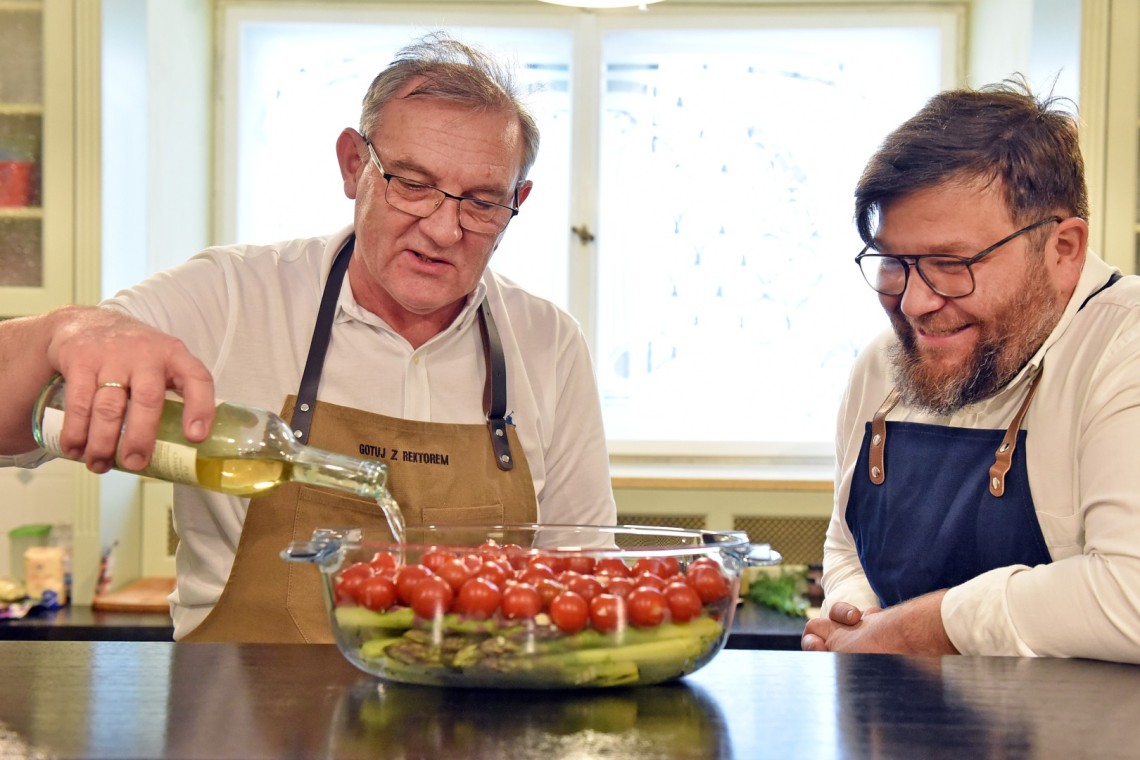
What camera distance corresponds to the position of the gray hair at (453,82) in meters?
1.77

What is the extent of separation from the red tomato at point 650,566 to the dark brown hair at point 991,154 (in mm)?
817

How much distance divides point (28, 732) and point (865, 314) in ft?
10.8

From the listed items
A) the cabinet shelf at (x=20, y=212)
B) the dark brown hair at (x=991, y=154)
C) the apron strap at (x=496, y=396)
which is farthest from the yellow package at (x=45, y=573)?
the dark brown hair at (x=991, y=154)

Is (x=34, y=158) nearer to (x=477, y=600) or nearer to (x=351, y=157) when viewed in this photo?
(x=351, y=157)

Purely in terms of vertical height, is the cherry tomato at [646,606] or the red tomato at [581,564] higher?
the red tomato at [581,564]

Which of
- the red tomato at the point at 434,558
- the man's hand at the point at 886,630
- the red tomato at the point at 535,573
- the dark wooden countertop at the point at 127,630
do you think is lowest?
the dark wooden countertop at the point at 127,630

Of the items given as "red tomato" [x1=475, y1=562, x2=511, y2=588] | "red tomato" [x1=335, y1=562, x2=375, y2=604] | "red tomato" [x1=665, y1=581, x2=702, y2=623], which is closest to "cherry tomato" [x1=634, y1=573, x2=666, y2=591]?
"red tomato" [x1=665, y1=581, x2=702, y2=623]

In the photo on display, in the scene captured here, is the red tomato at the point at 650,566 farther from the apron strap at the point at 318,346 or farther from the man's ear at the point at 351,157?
the man's ear at the point at 351,157

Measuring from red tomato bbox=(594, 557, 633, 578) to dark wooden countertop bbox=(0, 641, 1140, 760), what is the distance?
0.10m

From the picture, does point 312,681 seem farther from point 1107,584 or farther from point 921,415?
point 921,415

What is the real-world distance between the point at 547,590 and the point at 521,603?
3cm

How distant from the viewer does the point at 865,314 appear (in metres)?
3.85

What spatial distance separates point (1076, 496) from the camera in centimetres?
157

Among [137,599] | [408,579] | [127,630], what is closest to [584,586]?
[408,579]
